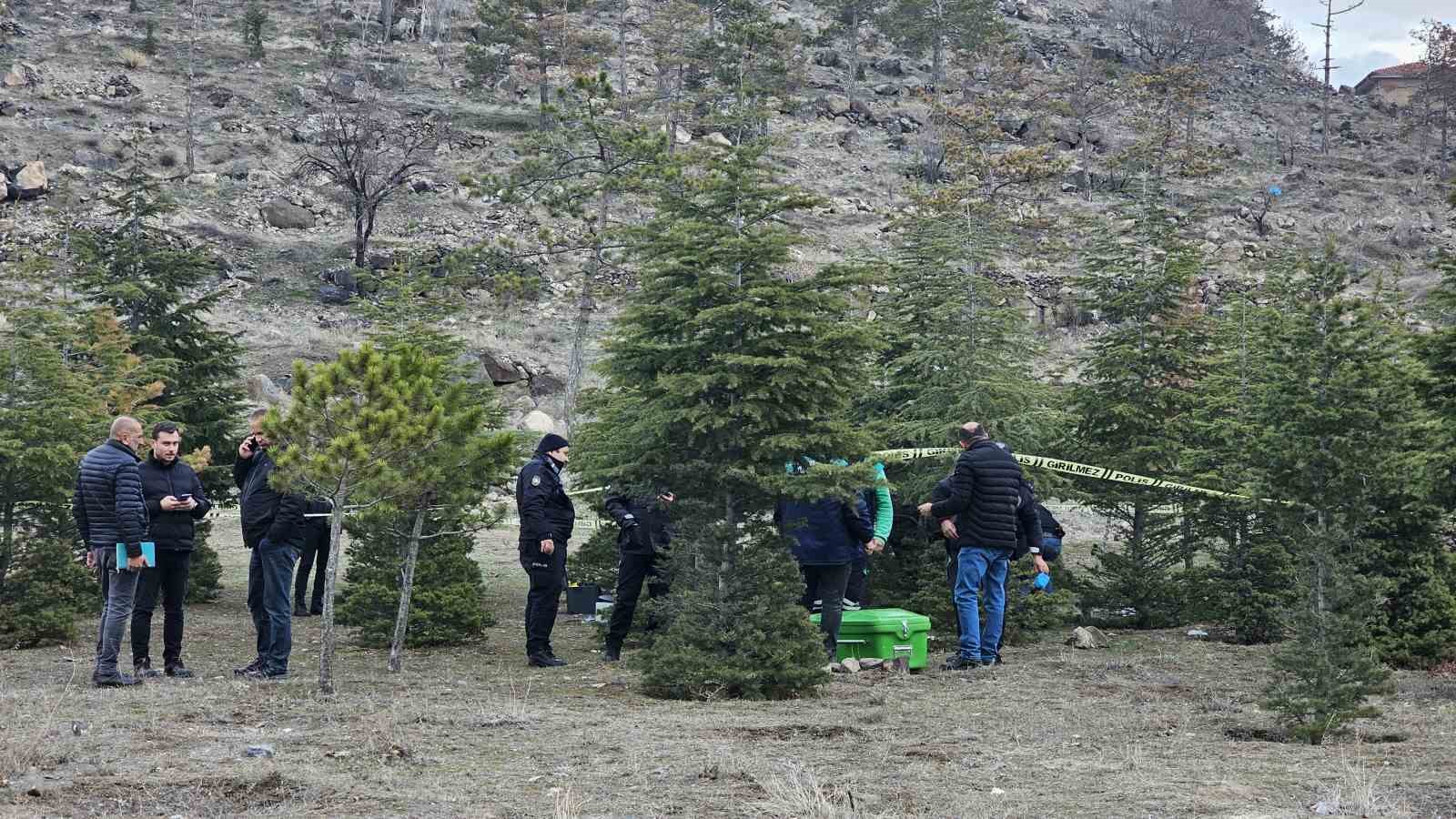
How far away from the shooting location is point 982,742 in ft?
23.1

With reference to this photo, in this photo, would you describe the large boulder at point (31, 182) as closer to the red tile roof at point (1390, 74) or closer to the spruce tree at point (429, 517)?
the spruce tree at point (429, 517)

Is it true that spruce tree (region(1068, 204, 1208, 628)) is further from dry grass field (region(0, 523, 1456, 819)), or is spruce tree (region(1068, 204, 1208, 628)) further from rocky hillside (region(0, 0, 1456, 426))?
rocky hillside (region(0, 0, 1456, 426))

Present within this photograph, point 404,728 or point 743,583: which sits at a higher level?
point 743,583

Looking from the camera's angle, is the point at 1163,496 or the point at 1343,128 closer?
the point at 1163,496

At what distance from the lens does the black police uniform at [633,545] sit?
34.2ft

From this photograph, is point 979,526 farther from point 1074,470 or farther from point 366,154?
point 366,154

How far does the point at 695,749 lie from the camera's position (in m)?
6.67

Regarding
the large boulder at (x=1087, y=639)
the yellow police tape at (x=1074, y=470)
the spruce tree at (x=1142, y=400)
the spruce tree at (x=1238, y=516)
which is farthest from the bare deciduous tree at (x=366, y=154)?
the large boulder at (x=1087, y=639)

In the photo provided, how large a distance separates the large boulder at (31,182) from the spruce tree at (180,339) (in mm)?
35082

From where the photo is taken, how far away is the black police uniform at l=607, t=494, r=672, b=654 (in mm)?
10414

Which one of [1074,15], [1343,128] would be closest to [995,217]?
[1343,128]

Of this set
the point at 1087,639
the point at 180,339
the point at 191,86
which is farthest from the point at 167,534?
the point at 191,86

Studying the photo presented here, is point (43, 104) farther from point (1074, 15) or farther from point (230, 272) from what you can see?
point (1074, 15)

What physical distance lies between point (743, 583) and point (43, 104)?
182 ft
